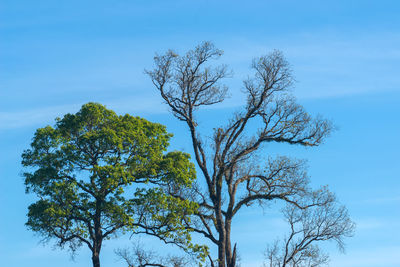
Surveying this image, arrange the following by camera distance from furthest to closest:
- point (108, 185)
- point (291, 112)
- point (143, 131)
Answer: point (291, 112), point (143, 131), point (108, 185)

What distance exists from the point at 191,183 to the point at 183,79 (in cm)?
717

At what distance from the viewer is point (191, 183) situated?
3225cm

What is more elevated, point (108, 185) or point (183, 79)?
point (183, 79)

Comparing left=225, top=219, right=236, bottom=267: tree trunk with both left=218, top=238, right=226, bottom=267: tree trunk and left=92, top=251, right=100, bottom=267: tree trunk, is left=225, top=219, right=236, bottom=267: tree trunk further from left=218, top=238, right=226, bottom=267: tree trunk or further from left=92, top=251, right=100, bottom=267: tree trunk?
left=92, top=251, right=100, bottom=267: tree trunk

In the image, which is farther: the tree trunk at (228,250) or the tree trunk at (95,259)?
the tree trunk at (228,250)

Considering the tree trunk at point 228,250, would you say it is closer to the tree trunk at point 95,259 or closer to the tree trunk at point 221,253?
the tree trunk at point 221,253

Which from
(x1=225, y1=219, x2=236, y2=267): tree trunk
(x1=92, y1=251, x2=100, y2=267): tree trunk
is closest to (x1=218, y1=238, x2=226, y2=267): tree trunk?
(x1=225, y1=219, x2=236, y2=267): tree trunk

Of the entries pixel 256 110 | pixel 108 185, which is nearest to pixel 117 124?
pixel 108 185

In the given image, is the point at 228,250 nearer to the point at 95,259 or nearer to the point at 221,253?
the point at 221,253

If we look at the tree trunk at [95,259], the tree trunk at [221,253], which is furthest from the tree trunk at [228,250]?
the tree trunk at [95,259]

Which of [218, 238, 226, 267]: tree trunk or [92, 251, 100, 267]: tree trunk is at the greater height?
[218, 238, 226, 267]: tree trunk

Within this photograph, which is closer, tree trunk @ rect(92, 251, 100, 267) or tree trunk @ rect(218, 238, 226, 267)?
tree trunk @ rect(92, 251, 100, 267)

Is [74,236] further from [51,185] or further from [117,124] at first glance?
[117,124]

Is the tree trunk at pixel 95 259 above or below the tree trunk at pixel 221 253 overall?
below
